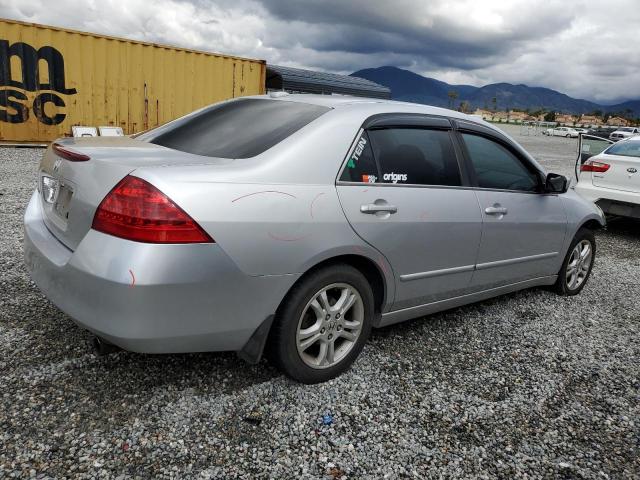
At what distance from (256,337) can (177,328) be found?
1.29ft

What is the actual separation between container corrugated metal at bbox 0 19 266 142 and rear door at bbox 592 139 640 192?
1028 centimetres

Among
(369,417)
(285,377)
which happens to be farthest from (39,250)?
(369,417)

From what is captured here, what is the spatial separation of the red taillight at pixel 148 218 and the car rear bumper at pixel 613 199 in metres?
6.00

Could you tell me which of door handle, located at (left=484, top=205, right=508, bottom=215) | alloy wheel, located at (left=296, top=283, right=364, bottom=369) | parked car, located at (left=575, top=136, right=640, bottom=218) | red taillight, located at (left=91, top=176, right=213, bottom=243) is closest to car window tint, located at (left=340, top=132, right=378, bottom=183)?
alloy wheel, located at (left=296, top=283, right=364, bottom=369)

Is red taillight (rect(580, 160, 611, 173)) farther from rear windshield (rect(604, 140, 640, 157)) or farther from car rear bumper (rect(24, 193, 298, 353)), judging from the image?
car rear bumper (rect(24, 193, 298, 353))

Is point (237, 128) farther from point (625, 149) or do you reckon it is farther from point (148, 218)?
point (625, 149)

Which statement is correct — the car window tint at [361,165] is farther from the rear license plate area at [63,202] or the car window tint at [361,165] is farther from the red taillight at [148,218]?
the rear license plate area at [63,202]

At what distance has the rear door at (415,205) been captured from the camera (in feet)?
8.55

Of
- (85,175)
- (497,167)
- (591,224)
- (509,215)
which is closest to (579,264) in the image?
(591,224)

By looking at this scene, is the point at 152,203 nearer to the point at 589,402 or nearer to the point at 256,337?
the point at 256,337

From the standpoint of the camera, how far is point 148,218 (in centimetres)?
198

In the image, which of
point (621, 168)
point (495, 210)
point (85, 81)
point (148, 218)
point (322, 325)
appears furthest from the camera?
point (85, 81)

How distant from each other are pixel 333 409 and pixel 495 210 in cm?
176

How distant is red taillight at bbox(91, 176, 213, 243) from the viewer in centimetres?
198
